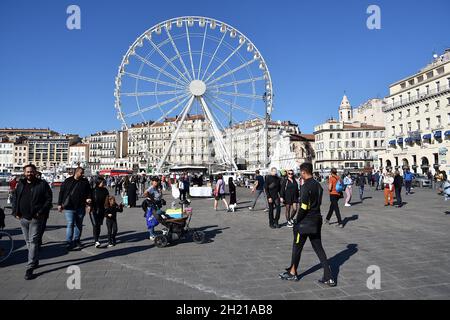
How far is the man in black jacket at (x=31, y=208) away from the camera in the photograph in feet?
19.0

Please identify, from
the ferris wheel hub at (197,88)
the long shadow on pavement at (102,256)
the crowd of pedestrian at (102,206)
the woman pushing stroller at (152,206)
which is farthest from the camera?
the ferris wheel hub at (197,88)

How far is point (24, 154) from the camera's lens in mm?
142500

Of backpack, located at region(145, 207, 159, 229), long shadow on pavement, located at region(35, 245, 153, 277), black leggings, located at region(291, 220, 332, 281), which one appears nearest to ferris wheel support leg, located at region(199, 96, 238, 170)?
backpack, located at region(145, 207, 159, 229)

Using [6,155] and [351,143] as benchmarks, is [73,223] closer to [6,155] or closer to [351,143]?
[351,143]

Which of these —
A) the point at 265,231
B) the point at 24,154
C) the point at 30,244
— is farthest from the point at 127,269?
the point at 24,154

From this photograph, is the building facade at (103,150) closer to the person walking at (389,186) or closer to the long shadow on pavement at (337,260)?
the person walking at (389,186)

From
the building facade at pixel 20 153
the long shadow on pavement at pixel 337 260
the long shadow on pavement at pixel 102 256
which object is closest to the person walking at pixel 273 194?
the long shadow on pavement at pixel 337 260

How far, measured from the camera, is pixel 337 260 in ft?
21.4

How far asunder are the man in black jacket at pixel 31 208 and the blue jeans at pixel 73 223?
1854 millimetres

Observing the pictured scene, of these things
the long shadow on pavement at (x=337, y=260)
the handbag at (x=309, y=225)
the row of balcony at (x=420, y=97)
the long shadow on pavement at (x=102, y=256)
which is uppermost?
the row of balcony at (x=420, y=97)

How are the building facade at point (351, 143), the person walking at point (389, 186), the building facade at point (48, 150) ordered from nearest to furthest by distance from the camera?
the person walking at point (389, 186)
the building facade at point (351, 143)
the building facade at point (48, 150)

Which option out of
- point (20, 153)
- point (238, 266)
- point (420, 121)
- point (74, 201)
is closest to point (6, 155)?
point (20, 153)

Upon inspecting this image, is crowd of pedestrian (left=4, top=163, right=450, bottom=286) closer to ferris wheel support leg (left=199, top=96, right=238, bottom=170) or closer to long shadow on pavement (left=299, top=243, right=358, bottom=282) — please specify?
long shadow on pavement (left=299, top=243, right=358, bottom=282)

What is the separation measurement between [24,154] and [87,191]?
15563 cm
